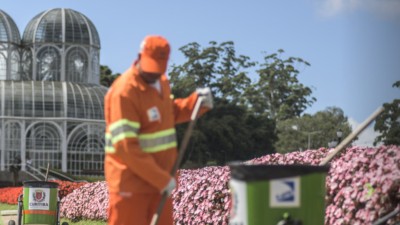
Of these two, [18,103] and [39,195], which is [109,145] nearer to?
[39,195]

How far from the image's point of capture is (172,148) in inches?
260

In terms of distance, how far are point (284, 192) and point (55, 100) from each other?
48357 mm

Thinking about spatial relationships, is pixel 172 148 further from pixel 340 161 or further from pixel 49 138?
pixel 49 138

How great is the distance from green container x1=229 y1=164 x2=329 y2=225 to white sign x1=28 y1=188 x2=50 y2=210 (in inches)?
278

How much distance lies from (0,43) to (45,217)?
47075mm

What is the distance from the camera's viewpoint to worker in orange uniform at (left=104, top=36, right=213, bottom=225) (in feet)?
20.5

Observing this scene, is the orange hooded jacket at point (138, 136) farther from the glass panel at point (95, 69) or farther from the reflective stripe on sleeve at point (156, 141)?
the glass panel at point (95, 69)

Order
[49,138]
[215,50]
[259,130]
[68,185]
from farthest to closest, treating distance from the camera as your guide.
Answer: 1. [215,50]
2. [259,130]
3. [49,138]
4. [68,185]

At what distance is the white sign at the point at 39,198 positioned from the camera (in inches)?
481

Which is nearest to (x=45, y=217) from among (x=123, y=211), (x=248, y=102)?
(x=123, y=211)

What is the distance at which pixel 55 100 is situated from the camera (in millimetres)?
Answer: 52969

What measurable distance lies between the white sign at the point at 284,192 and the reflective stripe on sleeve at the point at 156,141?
134 centimetres

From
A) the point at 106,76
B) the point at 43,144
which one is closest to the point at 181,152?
the point at 43,144

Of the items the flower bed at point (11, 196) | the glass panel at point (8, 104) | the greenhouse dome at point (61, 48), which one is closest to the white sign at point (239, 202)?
the flower bed at point (11, 196)
